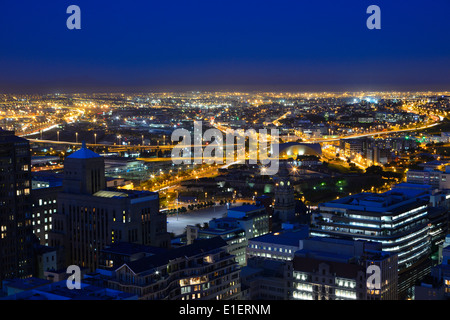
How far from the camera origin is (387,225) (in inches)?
790

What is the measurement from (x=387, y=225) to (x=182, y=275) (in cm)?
860

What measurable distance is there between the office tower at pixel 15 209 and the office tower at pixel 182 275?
14.4ft

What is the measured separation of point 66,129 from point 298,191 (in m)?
43.7

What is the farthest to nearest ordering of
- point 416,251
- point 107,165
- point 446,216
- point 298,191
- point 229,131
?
point 229,131 < point 107,165 < point 298,191 < point 446,216 < point 416,251

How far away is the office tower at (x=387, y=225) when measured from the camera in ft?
65.0

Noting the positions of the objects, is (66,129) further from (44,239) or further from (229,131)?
(44,239)

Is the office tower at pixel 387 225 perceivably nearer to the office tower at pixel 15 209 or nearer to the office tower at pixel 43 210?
the office tower at pixel 15 209

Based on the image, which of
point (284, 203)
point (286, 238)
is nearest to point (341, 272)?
point (286, 238)

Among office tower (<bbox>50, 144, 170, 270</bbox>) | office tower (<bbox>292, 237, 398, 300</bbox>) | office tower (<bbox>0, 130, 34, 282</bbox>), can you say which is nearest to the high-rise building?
office tower (<bbox>50, 144, 170, 270</bbox>)

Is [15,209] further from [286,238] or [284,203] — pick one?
[284,203]

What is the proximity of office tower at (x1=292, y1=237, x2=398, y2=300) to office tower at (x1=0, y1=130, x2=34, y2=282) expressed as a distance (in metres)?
8.03
